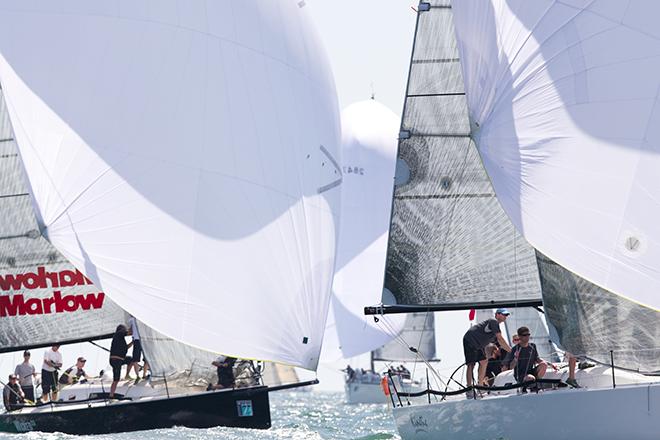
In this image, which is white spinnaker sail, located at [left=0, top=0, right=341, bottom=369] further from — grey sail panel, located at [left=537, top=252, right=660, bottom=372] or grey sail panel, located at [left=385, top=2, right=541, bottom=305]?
grey sail panel, located at [left=537, top=252, right=660, bottom=372]

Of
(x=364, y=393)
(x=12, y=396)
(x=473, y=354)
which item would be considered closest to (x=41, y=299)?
(x=12, y=396)

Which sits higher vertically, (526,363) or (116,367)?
(116,367)

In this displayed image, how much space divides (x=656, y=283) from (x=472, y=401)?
104 inches

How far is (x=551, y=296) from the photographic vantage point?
612 inches

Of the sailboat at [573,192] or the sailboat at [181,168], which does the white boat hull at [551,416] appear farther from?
the sailboat at [181,168]

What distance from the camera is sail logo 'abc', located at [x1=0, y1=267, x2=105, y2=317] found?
21906 millimetres

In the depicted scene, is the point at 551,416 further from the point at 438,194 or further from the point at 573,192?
the point at 438,194

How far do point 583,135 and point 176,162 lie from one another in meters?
5.49

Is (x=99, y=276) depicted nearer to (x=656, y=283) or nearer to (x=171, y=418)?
(x=171, y=418)

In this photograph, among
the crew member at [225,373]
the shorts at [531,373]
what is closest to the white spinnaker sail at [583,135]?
the shorts at [531,373]

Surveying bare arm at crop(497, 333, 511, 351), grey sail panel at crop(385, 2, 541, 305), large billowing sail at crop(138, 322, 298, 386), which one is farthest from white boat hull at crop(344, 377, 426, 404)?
bare arm at crop(497, 333, 511, 351)

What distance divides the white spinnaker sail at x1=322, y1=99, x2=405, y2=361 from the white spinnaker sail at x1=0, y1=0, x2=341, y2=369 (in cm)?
1385

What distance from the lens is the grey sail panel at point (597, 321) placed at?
1465 cm

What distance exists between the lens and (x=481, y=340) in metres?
16.4
